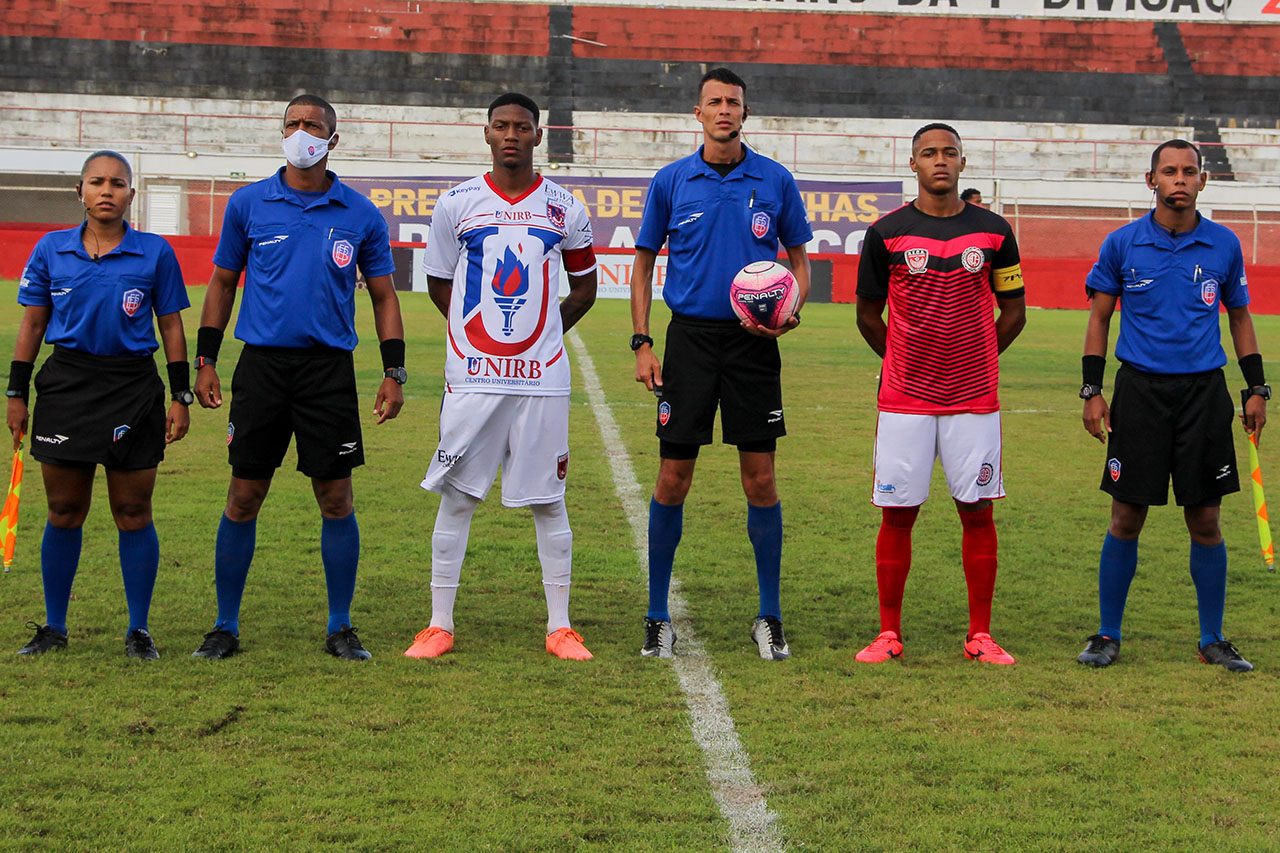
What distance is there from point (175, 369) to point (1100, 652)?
11.6 ft

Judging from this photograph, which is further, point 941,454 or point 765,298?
point 941,454

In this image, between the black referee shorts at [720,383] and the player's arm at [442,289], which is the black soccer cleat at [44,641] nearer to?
the player's arm at [442,289]

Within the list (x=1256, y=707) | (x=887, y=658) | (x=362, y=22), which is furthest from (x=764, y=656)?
(x=362, y=22)

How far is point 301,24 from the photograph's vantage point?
36844mm

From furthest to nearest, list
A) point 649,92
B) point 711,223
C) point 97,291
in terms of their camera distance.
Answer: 1. point 649,92
2. point 711,223
3. point 97,291

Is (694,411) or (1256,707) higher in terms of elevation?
(694,411)

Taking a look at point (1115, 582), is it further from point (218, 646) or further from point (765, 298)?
point (218, 646)

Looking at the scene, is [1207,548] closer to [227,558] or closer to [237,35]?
[227,558]

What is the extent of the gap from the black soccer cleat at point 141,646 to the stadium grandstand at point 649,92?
25735 millimetres

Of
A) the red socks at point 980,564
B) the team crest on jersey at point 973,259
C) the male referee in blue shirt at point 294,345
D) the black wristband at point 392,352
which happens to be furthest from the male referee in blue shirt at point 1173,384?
the male referee in blue shirt at point 294,345

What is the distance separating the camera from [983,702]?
452 cm

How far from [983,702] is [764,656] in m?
0.84

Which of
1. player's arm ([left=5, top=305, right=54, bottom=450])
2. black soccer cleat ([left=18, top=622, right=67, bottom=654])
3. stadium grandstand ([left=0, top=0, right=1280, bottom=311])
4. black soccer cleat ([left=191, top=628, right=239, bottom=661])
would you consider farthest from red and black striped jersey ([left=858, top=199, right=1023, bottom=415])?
stadium grandstand ([left=0, top=0, right=1280, bottom=311])

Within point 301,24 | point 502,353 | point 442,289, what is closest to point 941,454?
point 502,353
